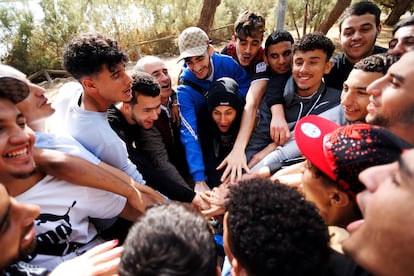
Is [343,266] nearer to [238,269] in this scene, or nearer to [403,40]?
[238,269]

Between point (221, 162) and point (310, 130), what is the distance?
54.2 inches

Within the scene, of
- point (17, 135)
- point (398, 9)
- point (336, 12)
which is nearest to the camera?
point (17, 135)

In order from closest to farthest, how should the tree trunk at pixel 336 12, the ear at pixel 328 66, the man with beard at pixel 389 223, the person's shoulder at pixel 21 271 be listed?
the man with beard at pixel 389 223
the person's shoulder at pixel 21 271
the ear at pixel 328 66
the tree trunk at pixel 336 12

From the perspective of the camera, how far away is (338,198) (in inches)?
46.6

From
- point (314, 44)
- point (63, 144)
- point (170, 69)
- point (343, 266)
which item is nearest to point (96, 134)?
point (63, 144)

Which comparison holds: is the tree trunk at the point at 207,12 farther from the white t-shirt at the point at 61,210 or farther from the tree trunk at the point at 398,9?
the tree trunk at the point at 398,9

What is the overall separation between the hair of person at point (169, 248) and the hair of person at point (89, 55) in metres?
1.36

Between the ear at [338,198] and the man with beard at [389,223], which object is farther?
the ear at [338,198]

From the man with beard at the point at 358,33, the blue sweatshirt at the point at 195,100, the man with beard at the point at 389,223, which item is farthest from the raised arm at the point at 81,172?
the man with beard at the point at 358,33

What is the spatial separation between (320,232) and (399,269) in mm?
218

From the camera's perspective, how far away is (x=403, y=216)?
719 mm

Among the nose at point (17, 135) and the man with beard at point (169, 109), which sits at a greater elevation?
the nose at point (17, 135)

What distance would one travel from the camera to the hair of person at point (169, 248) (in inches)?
31.8

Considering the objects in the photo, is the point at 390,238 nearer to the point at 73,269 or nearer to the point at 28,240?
the point at 73,269
